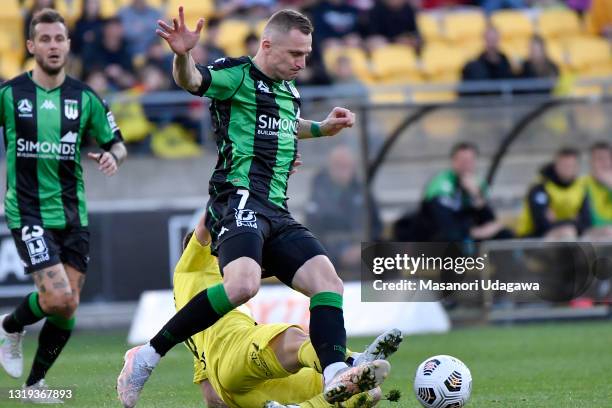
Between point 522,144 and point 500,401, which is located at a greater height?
point 522,144

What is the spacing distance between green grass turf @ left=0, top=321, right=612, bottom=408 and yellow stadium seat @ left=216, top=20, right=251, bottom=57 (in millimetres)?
5759

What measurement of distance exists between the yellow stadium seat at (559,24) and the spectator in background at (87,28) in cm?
778

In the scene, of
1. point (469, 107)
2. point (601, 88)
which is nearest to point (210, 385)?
point (469, 107)

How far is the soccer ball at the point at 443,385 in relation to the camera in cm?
666

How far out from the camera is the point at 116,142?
30.0 feet

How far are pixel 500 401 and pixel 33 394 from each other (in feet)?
10.2

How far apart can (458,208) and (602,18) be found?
7.81 metres

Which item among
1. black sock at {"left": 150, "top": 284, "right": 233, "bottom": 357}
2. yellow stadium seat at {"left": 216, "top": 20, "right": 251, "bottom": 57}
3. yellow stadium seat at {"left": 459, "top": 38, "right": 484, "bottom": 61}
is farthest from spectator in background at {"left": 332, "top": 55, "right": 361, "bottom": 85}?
black sock at {"left": 150, "top": 284, "right": 233, "bottom": 357}

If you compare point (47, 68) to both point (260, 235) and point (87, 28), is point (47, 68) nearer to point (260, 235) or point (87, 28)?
point (260, 235)

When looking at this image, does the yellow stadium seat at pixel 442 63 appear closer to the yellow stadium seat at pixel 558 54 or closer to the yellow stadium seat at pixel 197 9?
the yellow stadium seat at pixel 558 54

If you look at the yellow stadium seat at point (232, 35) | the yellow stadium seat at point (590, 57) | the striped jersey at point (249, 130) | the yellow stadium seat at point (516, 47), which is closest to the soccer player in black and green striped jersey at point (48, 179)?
the striped jersey at point (249, 130)

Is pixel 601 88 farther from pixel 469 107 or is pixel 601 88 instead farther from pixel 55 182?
pixel 55 182

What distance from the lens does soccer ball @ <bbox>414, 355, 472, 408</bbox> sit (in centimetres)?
666

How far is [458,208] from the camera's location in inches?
550
